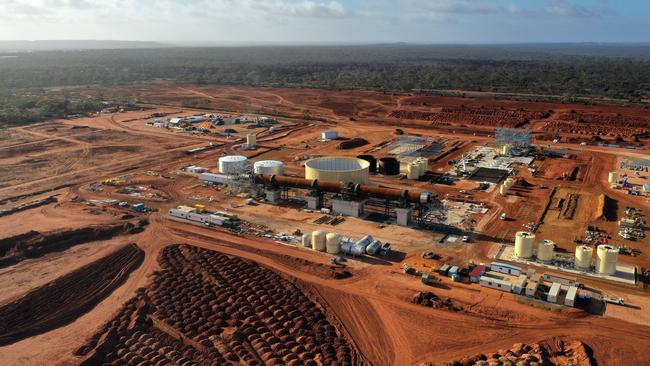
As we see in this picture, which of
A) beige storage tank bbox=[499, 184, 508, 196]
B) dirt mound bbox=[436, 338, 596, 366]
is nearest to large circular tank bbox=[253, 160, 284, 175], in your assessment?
beige storage tank bbox=[499, 184, 508, 196]

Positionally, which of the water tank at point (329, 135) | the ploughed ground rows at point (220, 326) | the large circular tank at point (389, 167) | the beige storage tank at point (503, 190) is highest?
the water tank at point (329, 135)

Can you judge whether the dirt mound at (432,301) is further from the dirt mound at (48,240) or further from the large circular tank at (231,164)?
the large circular tank at (231,164)

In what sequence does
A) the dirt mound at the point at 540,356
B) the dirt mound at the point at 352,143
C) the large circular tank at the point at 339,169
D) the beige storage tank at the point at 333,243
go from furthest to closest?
the dirt mound at the point at 352,143 < the large circular tank at the point at 339,169 < the beige storage tank at the point at 333,243 < the dirt mound at the point at 540,356

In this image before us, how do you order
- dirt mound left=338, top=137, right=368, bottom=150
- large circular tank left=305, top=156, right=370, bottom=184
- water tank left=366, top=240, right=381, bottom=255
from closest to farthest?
water tank left=366, top=240, right=381, bottom=255 < large circular tank left=305, top=156, right=370, bottom=184 < dirt mound left=338, top=137, right=368, bottom=150

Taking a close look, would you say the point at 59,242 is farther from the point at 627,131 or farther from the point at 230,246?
the point at 627,131

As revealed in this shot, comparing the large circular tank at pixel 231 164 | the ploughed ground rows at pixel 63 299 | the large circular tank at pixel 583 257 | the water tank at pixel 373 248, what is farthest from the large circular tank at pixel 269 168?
the large circular tank at pixel 583 257

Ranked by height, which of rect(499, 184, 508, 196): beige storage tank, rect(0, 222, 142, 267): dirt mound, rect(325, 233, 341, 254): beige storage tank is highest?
rect(499, 184, 508, 196): beige storage tank

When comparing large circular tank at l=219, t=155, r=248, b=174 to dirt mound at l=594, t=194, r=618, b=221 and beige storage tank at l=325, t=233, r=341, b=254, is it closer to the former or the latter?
beige storage tank at l=325, t=233, r=341, b=254
